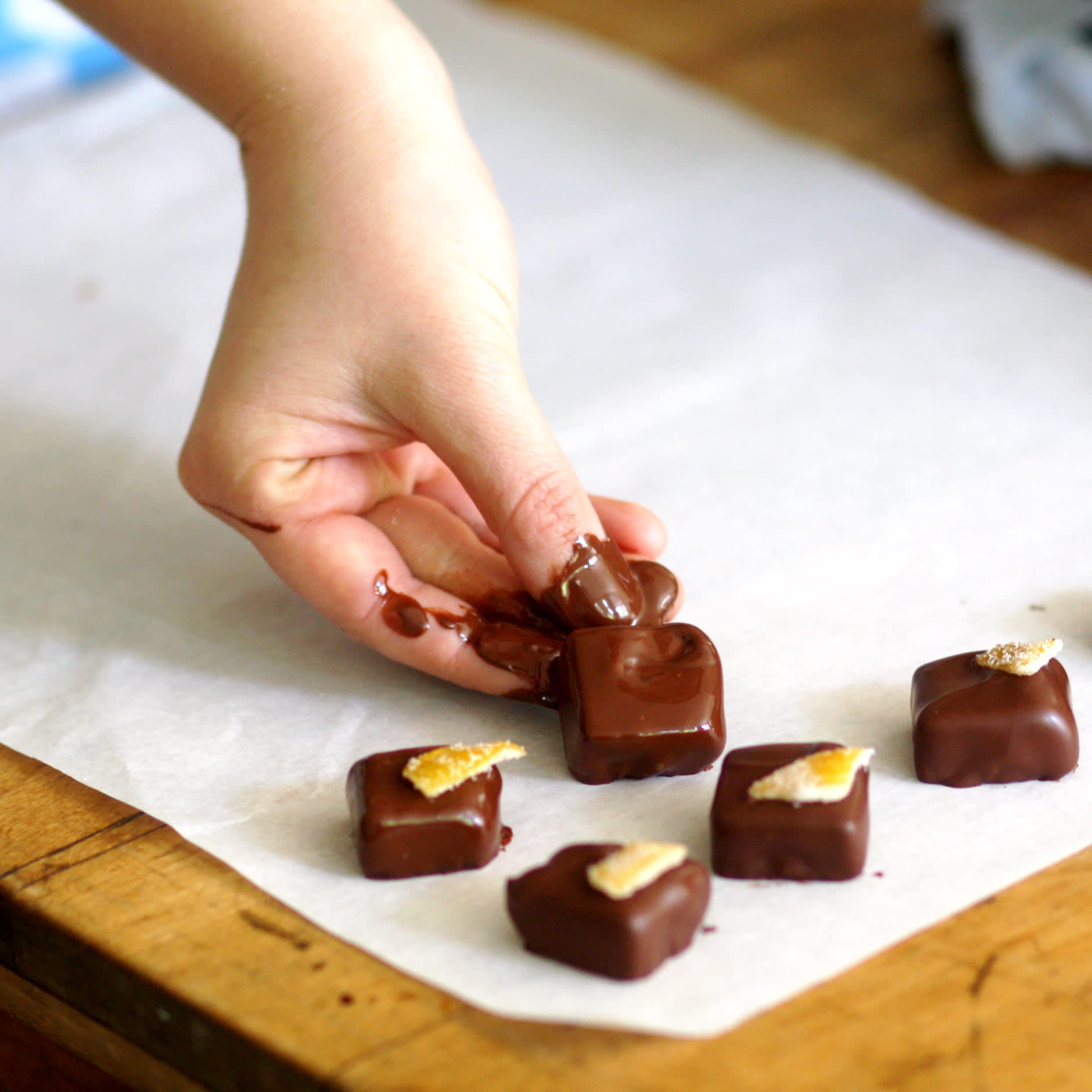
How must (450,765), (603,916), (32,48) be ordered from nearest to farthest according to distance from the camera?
(603,916) < (450,765) < (32,48)

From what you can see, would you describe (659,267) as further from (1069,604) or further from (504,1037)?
(504,1037)

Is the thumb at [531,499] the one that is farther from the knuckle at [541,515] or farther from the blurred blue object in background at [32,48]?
the blurred blue object in background at [32,48]

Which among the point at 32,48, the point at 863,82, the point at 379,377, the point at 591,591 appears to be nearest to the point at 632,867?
the point at 591,591

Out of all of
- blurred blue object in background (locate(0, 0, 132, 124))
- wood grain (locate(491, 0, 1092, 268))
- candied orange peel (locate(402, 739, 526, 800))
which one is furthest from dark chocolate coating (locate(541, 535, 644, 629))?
blurred blue object in background (locate(0, 0, 132, 124))

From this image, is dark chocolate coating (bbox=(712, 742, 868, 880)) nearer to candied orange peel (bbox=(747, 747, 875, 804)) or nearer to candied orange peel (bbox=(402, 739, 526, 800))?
candied orange peel (bbox=(747, 747, 875, 804))

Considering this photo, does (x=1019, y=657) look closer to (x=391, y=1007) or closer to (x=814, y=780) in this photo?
(x=814, y=780)

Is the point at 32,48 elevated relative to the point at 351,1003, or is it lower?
elevated

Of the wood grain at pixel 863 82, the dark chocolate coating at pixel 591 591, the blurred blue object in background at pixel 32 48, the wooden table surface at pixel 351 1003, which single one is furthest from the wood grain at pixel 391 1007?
the blurred blue object in background at pixel 32 48

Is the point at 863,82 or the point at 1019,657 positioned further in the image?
the point at 863,82
